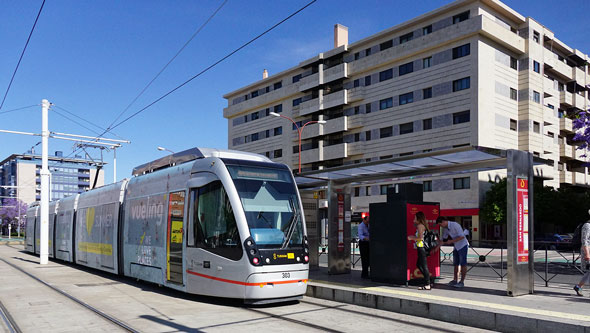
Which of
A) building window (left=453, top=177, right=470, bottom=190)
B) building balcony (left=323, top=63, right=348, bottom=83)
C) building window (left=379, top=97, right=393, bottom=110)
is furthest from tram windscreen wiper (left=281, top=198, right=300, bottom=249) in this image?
building balcony (left=323, top=63, right=348, bottom=83)

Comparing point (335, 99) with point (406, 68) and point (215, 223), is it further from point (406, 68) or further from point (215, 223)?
point (215, 223)

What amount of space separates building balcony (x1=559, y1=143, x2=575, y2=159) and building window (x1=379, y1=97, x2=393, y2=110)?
698 inches

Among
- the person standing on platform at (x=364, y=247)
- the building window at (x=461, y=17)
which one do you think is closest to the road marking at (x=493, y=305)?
the person standing on platform at (x=364, y=247)

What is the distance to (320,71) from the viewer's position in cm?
5375

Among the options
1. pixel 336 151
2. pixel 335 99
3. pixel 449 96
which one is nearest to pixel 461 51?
pixel 449 96

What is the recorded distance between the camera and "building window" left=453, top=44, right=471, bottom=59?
40.9 meters

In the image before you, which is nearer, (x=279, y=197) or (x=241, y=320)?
(x=241, y=320)

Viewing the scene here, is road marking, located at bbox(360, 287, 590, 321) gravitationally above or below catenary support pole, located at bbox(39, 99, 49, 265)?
below

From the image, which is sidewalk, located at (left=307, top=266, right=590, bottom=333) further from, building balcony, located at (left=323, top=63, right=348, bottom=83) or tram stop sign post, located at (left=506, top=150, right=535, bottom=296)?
building balcony, located at (left=323, top=63, right=348, bottom=83)

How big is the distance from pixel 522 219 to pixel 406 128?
3623 cm

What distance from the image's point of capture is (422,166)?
1148 cm

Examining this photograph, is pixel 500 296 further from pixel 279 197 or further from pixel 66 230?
pixel 66 230

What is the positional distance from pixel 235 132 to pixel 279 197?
5752cm

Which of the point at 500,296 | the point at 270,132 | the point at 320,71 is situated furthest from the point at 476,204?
the point at 500,296
